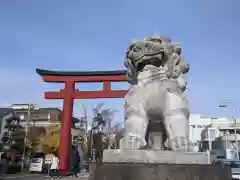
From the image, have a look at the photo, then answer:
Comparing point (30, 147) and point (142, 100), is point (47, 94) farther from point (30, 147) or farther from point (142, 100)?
point (30, 147)

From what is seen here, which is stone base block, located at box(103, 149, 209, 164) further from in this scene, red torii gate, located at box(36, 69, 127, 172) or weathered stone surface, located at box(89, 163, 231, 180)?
red torii gate, located at box(36, 69, 127, 172)

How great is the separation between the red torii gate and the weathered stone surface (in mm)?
12456

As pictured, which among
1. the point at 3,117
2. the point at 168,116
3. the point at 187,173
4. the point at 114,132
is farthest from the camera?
the point at 114,132

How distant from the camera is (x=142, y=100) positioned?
317 centimetres

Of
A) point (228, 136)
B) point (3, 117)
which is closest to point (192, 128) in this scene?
point (228, 136)

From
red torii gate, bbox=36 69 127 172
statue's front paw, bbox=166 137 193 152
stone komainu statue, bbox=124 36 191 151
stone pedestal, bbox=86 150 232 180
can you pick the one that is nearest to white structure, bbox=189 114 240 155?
red torii gate, bbox=36 69 127 172

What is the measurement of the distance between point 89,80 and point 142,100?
41.1ft

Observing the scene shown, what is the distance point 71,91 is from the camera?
15352 millimetres

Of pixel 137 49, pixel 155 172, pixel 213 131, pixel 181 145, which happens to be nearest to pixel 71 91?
pixel 137 49

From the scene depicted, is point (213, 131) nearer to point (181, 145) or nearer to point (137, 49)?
point (137, 49)

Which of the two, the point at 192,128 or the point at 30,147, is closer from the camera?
the point at 30,147

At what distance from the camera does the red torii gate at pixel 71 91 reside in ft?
49.2

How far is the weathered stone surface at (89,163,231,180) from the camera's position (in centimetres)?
237

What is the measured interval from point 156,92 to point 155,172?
1.06m
